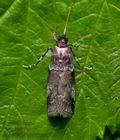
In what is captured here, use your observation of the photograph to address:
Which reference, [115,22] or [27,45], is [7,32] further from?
[115,22]

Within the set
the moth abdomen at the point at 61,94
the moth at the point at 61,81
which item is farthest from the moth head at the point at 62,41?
the moth abdomen at the point at 61,94

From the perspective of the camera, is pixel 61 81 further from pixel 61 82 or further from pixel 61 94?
pixel 61 94

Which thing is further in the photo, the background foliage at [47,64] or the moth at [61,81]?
the moth at [61,81]

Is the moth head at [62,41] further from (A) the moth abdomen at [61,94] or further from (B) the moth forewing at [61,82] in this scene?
(A) the moth abdomen at [61,94]

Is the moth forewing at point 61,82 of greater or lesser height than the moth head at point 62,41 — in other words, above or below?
below

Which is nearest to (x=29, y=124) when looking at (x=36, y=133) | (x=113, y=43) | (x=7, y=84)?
(x=36, y=133)

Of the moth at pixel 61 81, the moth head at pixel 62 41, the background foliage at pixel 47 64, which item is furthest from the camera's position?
the moth at pixel 61 81

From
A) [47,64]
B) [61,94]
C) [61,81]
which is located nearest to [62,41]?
[47,64]
